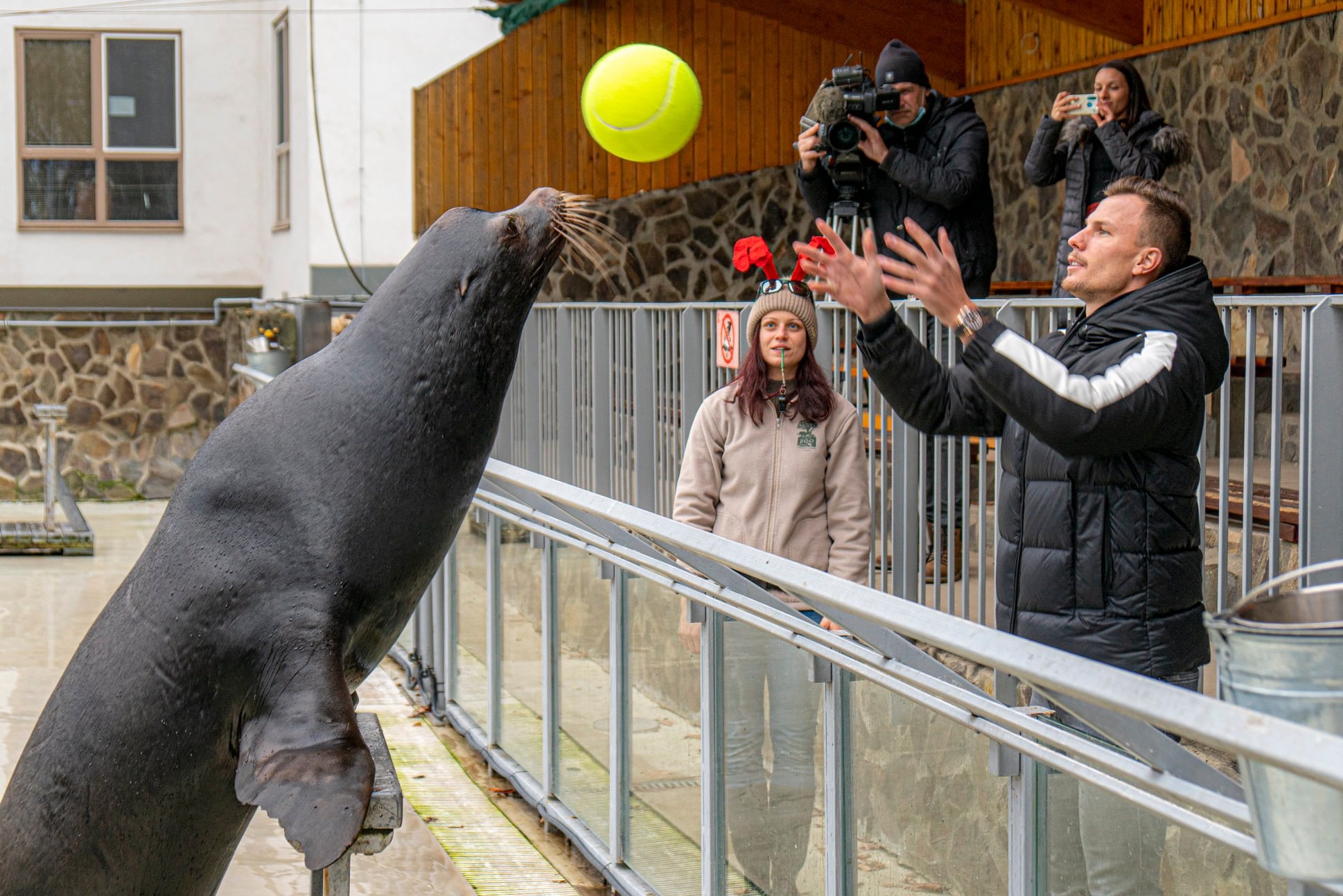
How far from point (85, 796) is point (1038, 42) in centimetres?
995

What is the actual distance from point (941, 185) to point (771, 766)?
2.74m

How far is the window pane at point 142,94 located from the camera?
1591 centimetres

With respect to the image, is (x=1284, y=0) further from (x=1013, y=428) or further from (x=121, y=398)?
(x=121, y=398)

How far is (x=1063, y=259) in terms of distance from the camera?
18.8 feet

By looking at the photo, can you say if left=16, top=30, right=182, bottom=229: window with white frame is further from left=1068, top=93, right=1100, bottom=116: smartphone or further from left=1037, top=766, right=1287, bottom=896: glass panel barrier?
left=1037, top=766, right=1287, bottom=896: glass panel barrier

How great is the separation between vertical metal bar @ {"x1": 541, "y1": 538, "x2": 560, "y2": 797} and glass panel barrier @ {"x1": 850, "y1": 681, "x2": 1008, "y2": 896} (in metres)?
2.00

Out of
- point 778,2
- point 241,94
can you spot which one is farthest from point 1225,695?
point 241,94

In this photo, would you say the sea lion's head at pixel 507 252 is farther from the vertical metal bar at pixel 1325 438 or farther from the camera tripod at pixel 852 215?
the camera tripod at pixel 852 215

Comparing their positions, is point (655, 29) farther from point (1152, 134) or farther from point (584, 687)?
point (584, 687)

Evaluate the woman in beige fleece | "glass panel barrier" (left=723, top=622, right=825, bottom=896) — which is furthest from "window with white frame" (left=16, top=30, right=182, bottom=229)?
"glass panel barrier" (left=723, top=622, right=825, bottom=896)

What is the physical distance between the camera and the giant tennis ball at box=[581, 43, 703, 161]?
23.9 feet

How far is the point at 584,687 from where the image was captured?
4469 mm

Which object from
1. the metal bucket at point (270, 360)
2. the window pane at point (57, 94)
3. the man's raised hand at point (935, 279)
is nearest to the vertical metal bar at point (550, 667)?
the man's raised hand at point (935, 279)

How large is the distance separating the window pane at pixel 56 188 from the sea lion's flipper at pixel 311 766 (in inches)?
604
